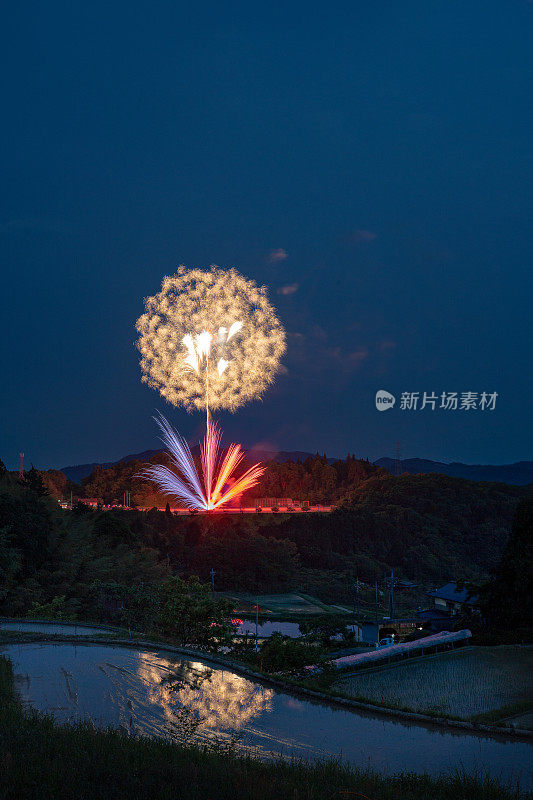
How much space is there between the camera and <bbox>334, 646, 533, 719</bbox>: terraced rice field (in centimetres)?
1475

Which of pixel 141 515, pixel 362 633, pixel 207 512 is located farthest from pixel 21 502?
pixel 207 512

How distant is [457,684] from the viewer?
680 inches

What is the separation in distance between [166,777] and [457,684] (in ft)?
40.3

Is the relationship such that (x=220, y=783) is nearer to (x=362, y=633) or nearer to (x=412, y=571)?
(x=362, y=633)

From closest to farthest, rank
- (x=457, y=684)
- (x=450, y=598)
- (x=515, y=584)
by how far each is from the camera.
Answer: (x=457, y=684) < (x=515, y=584) < (x=450, y=598)

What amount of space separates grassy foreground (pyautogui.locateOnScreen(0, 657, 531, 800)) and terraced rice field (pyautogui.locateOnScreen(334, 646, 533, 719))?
583 centimetres

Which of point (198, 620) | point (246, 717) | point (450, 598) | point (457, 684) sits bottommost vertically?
point (450, 598)

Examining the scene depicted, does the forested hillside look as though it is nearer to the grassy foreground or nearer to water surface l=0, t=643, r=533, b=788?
water surface l=0, t=643, r=533, b=788

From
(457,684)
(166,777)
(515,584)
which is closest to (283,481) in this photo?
(515,584)

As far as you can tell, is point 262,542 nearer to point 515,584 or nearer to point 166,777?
point 515,584

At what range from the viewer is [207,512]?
4048 inches

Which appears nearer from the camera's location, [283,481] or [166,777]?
[166,777]

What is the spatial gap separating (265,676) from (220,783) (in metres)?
8.91

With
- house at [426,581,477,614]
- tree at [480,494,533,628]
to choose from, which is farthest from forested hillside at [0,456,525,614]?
tree at [480,494,533,628]
